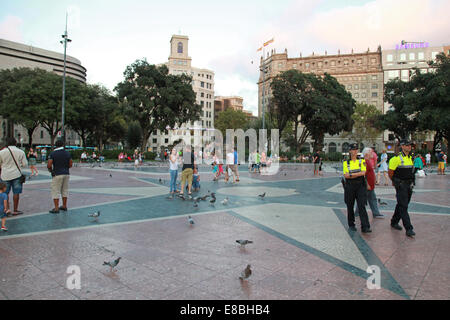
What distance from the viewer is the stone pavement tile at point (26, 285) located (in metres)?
3.39

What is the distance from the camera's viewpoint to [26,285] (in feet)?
11.8

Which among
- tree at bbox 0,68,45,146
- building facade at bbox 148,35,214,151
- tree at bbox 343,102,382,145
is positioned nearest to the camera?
tree at bbox 0,68,45,146

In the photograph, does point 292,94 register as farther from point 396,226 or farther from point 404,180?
point 404,180

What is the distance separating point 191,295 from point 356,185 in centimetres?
425

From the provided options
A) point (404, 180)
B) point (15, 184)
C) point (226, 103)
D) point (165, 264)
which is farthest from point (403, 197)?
point (226, 103)

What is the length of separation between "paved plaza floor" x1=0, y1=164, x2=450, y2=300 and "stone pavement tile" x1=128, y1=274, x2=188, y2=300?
0.01 m

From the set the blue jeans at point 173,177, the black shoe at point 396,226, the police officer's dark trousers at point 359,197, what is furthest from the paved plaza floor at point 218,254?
the blue jeans at point 173,177

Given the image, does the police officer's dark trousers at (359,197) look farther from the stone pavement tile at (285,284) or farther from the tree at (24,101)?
the tree at (24,101)

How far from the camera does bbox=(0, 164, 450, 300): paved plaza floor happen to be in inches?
139

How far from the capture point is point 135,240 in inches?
215

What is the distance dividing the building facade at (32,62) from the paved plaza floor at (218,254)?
208 feet

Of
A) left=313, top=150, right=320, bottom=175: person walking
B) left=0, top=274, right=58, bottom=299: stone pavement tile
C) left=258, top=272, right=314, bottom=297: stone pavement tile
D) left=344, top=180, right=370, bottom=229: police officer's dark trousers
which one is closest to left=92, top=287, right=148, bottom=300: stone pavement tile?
left=0, top=274, right=58, bottom=299: stone pavement tile

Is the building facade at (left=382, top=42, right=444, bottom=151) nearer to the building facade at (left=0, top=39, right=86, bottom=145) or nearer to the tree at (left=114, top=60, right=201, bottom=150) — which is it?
the tree at (left=114, top=60, right=201, bottom=150)
